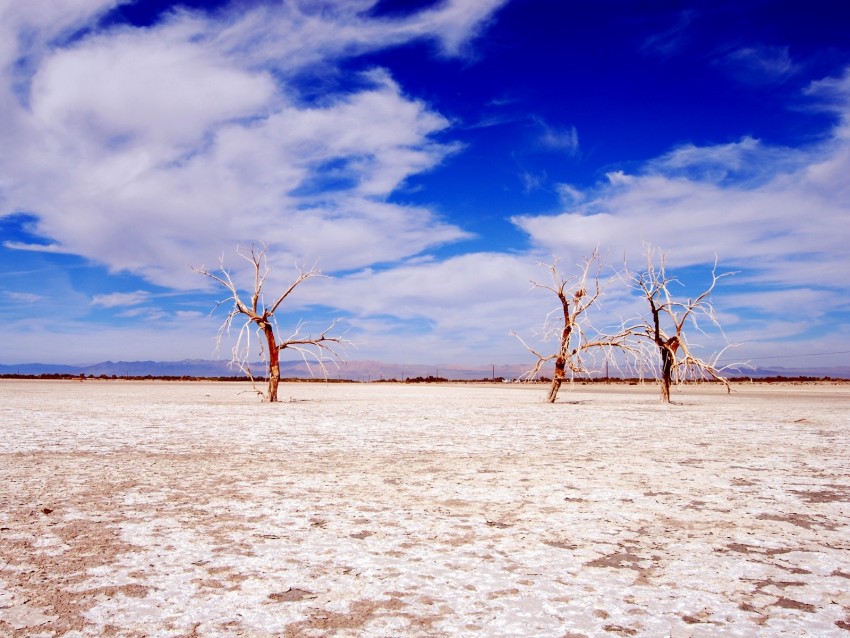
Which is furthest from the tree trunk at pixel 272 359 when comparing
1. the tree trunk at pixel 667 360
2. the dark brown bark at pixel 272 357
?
the tree trunk at pixel 667 360

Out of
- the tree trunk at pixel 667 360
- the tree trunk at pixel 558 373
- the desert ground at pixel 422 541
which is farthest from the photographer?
the tree trunk at pixel 558 373

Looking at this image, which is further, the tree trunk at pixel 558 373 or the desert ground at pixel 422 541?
the tree trunk at pixel 558 373

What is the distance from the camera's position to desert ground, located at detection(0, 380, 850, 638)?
9.62 ft

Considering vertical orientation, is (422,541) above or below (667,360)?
below

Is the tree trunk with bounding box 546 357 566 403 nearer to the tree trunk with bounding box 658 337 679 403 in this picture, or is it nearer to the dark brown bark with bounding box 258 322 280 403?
the tree trunk with bounding box 658 337 679 403

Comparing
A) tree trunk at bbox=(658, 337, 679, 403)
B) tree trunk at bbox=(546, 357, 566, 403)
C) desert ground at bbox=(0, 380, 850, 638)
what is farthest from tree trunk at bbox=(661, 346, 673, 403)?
desert ground at bbox=(0, 380, 850, 638)

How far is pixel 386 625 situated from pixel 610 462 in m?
5.71

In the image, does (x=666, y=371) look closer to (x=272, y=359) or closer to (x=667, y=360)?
(x=667, y=360)

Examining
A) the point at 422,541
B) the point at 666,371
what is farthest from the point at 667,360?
the point at 422,541

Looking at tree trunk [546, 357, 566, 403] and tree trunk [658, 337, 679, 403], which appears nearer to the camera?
tree trunk [658, 337, 679, 403]

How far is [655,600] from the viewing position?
314 cm

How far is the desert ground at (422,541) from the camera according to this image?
293cm

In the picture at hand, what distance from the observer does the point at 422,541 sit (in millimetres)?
4234

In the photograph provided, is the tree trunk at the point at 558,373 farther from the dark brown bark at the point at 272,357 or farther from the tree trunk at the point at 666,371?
the dark brown bark at the point at 272,357
